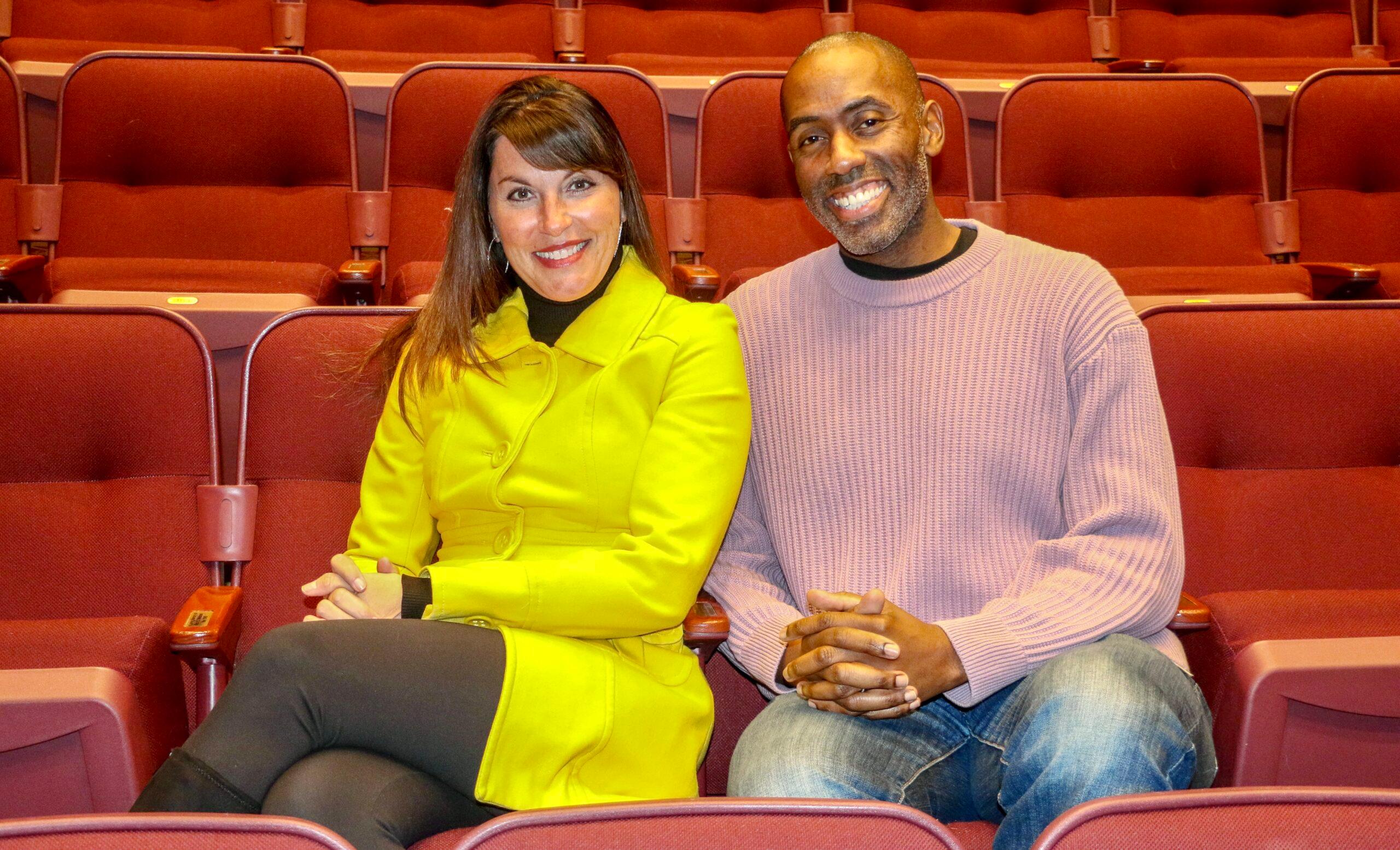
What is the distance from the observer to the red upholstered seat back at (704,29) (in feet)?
7.80

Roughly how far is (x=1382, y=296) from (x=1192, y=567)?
74cm

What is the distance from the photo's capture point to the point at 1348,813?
516mm

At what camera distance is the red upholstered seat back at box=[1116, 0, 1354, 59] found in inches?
102

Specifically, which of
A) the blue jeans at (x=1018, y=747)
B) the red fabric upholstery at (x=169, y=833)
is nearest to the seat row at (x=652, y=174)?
the blue jeans at (x=1018, y=747)

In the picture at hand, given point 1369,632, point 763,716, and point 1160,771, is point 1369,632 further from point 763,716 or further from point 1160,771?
point 763,716

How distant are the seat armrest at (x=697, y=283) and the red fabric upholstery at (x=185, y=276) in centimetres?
46

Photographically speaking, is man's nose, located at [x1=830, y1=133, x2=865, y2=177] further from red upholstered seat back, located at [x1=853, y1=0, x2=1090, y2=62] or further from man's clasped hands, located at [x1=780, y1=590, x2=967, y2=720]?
red upholstered seat back, located at [x1=853, y1=0, x2=1090, y2=62]

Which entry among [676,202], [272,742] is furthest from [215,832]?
[676,202]

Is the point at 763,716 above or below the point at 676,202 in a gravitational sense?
below

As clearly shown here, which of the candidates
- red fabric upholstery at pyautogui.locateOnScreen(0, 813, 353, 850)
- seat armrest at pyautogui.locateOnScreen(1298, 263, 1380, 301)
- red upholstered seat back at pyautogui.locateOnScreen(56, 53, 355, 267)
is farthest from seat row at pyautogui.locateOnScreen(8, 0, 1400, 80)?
red fabric upholstery at pyautogui.locateOnScreen(0, 813, 353, 850)

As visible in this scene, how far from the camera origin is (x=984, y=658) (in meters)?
0.87

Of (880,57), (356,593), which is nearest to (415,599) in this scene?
(356,593)

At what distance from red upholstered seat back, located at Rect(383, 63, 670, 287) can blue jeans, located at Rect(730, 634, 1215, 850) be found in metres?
0.97

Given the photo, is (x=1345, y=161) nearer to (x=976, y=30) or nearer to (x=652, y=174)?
(x=976, y=30)
